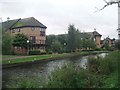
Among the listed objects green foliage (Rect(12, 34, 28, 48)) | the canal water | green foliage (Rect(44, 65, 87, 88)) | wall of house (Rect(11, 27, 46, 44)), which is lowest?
the canal water

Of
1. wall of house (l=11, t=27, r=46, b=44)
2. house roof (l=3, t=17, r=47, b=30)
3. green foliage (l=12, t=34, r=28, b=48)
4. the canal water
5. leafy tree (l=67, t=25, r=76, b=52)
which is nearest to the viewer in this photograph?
the canal water

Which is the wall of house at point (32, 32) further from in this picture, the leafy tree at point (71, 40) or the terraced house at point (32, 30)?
the leafy tree at point (71, 40)

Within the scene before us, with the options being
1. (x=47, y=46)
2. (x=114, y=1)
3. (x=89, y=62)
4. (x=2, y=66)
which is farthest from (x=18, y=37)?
(x=114, y=1)

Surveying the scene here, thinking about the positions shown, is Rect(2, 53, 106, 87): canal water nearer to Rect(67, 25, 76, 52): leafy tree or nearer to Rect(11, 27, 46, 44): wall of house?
Rect(11, 27, 46, 44): wall of house

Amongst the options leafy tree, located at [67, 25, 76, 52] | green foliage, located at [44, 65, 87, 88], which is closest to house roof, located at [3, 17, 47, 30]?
leafy tree, located at [67, 25, 76, 52]

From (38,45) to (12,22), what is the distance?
1230 centimetres

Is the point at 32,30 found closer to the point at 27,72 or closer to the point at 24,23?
the point at 24,23

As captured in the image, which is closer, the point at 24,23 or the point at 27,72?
the point at 27,72

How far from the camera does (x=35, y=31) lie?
2894 inches

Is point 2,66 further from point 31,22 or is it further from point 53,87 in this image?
point 31,22

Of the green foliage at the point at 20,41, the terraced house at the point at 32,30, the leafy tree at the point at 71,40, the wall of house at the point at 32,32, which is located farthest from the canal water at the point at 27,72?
the leafy tree at the point at 71,40

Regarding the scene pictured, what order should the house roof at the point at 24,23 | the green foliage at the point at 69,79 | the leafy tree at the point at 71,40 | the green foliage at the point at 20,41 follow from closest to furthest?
1. the green foliage at the point at 69,79
2. the green foliage at the point at 20,41
3. the house roof at the point at 24,23
4. the leafy tree at the point at 71,40

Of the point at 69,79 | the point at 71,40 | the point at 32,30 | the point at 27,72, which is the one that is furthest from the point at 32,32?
the point at 69,79

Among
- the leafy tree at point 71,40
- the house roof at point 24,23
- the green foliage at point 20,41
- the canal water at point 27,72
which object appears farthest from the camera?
the leafy tree at point 71,40
